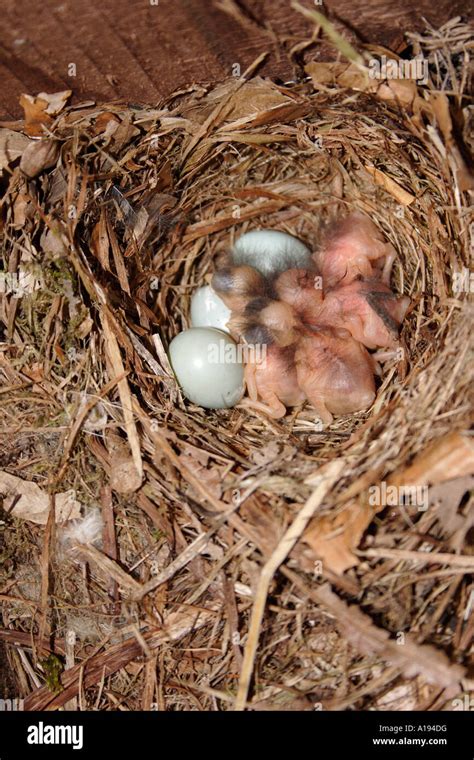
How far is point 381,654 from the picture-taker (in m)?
1.27

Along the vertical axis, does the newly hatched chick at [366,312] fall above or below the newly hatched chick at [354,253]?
below

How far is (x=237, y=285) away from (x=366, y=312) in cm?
37

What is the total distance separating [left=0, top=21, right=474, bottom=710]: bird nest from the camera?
1320mm

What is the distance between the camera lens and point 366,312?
1.83 metres

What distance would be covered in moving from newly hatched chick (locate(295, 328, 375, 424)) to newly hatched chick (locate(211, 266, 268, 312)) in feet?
0.64

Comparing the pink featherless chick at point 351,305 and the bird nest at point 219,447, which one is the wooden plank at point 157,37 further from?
the pink featherless chick at point 351,305

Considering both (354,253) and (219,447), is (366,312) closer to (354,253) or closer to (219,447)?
(354,253)

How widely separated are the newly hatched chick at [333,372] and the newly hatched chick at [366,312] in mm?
38

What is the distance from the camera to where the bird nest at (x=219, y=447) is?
1.32 metres

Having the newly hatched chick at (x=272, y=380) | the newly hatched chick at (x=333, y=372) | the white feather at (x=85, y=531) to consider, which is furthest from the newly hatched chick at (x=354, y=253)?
the white feather at (x=85, y=531)

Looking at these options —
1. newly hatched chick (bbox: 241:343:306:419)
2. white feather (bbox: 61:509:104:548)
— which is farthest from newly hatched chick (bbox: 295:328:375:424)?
white feather (bbox: 61:509:104:548)

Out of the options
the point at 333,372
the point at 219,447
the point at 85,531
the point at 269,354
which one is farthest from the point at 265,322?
the point at 85,531

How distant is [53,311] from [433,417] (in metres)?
0.93

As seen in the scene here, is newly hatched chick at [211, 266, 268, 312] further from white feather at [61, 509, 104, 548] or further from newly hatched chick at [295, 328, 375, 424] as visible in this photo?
white feather at [61, 509, 104, 548]
